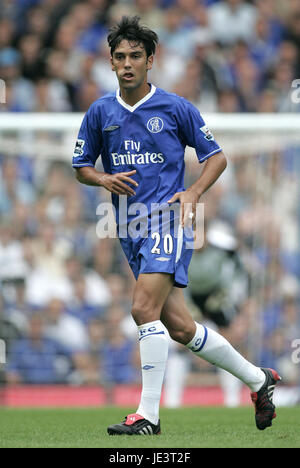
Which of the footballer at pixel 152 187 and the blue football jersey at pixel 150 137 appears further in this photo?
the blue football jersey at pixel 150 137

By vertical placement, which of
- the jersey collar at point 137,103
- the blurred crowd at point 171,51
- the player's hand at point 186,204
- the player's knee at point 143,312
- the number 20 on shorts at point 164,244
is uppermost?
the blurred crowd at point 171,51

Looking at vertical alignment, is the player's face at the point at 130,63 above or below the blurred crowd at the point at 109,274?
above

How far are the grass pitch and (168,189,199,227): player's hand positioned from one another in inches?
48.2

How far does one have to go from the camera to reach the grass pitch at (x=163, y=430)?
4531mm

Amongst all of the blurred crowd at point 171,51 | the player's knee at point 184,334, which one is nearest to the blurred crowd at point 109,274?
the blurred crowd at point 171,51

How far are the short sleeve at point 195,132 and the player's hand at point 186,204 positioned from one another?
0.34 metres

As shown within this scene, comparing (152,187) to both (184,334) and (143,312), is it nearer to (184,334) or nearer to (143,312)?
(143,312)

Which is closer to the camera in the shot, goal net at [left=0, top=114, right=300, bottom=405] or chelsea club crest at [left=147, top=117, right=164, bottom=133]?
chelsea club crest at [left=147, top=117, right=164, bottom=133]

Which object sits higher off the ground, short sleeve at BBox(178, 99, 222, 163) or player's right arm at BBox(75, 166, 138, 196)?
short sleeve at BBox(178, 99, 222, 163)

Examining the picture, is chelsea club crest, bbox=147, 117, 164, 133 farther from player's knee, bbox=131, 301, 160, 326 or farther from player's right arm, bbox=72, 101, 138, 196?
player's knee, bbox=131, 301, 160, 326

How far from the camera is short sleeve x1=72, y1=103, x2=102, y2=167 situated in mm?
5375

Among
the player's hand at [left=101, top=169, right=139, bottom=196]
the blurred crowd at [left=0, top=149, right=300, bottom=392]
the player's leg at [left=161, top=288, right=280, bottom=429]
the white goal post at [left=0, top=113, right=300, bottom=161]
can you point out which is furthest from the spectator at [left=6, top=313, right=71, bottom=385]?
the player's hand at [left=101, top=169, right=139, bottom=196]

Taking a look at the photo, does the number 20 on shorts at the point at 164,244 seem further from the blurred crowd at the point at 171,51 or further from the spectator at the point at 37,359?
the blurred crowd at the point at 171,51
